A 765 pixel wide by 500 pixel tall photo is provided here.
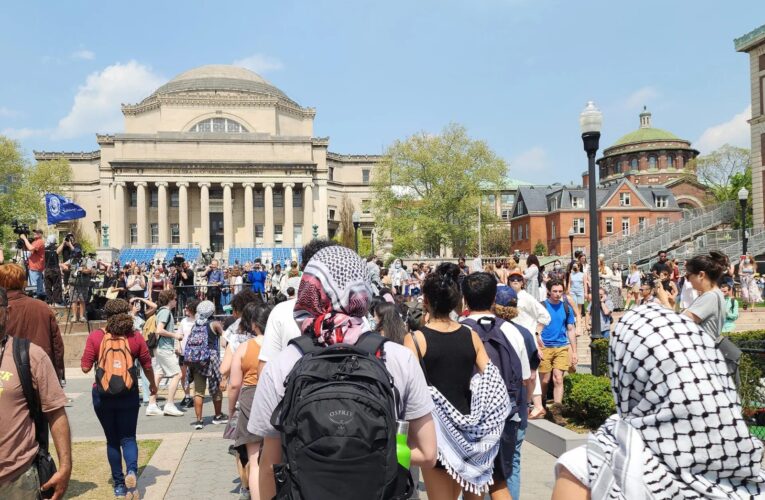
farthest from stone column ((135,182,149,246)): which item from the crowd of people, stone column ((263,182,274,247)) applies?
the crowd of people

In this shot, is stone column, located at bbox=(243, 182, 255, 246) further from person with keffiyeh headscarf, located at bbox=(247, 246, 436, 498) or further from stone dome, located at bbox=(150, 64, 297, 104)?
person with keffiyeh headscarf, located at bbox=(247, 246, 436, 498)

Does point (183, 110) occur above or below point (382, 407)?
above

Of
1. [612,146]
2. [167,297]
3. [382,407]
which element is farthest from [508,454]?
[612,146]

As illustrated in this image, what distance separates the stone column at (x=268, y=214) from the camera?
77.1 metres

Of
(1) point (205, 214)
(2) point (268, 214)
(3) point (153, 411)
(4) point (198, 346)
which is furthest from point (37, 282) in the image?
(2) point (268, 214)

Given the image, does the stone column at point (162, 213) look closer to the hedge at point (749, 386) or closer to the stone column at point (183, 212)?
the stone column at point (183, 212)

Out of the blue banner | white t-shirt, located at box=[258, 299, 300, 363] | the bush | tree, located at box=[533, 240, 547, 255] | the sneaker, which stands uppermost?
the blue banner

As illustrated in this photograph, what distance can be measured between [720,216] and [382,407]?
56.5 metres

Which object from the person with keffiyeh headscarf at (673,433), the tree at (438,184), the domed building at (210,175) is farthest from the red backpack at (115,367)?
the domed building at (210,175)

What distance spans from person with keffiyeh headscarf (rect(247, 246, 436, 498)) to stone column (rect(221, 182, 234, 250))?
73.9m

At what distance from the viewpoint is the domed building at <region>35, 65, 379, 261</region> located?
7438cm

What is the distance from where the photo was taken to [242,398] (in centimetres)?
557

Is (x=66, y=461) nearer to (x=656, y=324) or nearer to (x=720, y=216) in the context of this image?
(x=656, y=324)

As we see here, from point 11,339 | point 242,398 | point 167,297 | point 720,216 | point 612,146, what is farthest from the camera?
point 612,146
